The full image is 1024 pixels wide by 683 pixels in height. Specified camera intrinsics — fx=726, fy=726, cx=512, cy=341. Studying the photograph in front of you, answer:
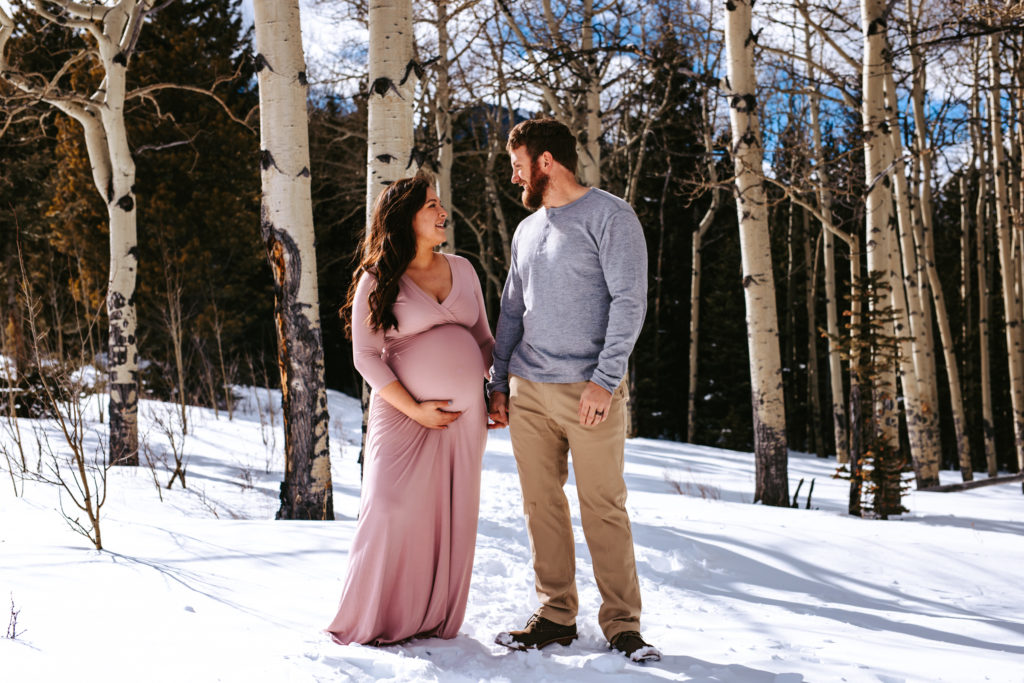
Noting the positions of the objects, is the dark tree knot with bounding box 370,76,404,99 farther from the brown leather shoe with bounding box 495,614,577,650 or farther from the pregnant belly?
the brown leather shoe with bounding box 495,614,577,650

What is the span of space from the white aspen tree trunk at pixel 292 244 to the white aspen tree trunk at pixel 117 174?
440 centimetres

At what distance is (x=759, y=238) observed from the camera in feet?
22.6

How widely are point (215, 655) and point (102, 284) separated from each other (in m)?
14.5

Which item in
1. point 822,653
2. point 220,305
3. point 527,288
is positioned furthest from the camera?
point 220,305

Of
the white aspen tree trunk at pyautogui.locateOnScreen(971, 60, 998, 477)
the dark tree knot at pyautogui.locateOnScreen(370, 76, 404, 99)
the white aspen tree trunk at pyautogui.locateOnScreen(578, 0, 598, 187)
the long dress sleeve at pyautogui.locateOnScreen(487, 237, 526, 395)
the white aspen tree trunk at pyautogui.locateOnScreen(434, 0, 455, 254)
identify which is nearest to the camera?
the long dress sleeve at pyautogui.locateOnScreen(487, 237, 526, 395)

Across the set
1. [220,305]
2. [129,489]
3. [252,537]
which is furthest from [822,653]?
[220,305]

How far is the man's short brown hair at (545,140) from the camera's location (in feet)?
9.65

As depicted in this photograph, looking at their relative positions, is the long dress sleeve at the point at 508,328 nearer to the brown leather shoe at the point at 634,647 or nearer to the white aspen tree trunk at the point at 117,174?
the brown leather shoe at the point at 634,647

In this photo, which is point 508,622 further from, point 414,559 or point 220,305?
point 220,305

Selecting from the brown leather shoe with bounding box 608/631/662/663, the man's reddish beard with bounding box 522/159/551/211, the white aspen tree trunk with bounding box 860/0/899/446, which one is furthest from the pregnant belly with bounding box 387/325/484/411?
the white aspen tree trunk with bounding box 860/0/899/446

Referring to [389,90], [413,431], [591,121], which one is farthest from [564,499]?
[591,121]

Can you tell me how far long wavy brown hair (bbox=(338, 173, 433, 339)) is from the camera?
2918 millimetres

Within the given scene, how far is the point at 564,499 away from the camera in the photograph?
10.1 ft

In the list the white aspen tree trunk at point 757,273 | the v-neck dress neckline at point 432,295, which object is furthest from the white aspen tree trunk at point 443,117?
the v-neck dress neckline at point 432,295
